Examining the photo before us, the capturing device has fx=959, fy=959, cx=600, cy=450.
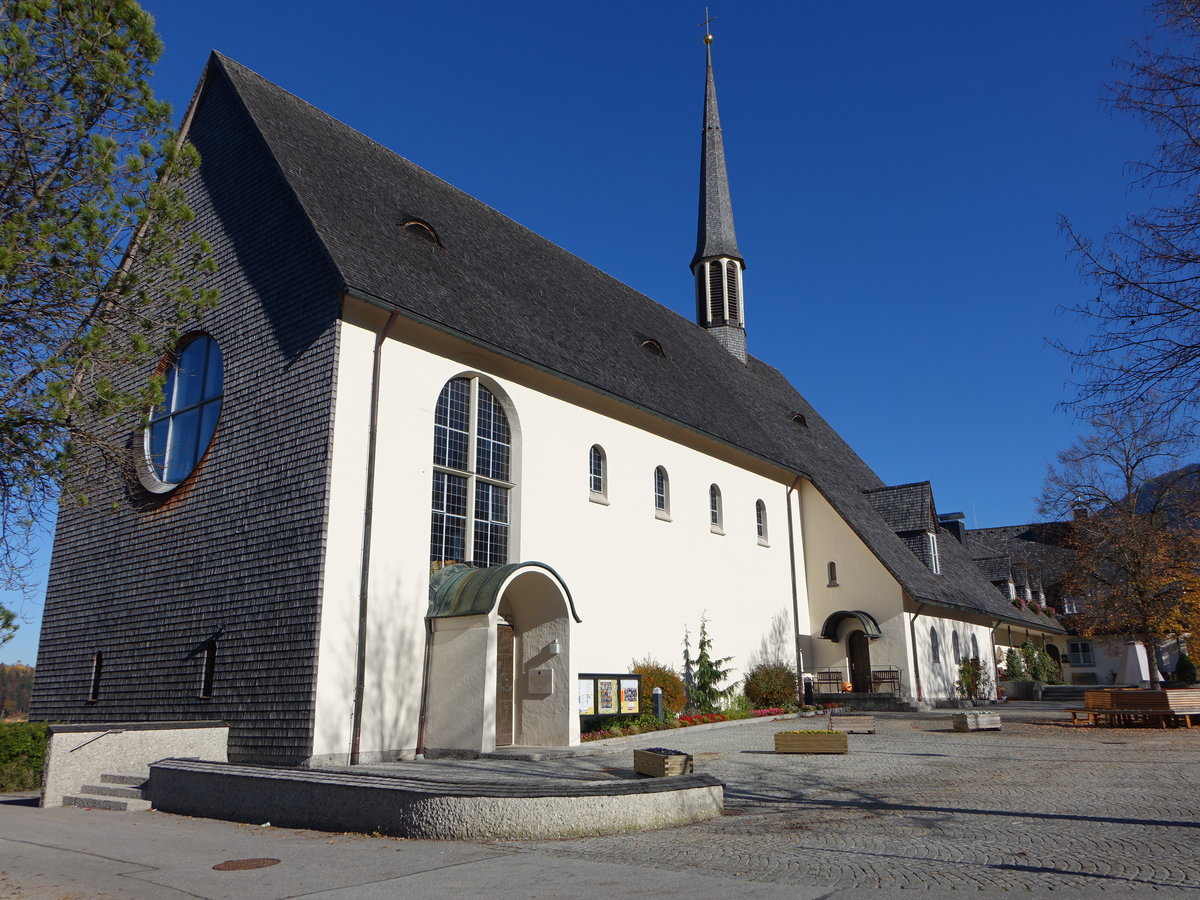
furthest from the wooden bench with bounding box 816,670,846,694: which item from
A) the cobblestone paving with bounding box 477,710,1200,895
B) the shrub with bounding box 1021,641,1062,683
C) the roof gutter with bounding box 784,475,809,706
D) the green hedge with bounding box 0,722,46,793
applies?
the green hedge with bounding box 0,722,46,793

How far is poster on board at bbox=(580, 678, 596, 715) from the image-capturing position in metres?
18.7

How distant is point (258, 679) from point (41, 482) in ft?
22.4

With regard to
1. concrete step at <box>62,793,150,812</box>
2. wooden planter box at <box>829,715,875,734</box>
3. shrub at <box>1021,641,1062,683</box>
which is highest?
shrub at <box>1021,641,1062,683</box>

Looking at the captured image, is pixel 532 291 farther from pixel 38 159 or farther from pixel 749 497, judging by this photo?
pixel 38 159

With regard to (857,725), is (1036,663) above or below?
above

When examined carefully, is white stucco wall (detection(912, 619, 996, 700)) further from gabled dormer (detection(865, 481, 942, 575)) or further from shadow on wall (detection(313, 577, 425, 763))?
shadow on wall (detection(313, 577, 425, 763))

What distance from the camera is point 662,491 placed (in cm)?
2400

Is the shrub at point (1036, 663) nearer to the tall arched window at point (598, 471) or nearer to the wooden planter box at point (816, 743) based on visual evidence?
the tall arched window at point (598, 471)

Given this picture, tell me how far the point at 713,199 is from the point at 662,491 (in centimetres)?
1814

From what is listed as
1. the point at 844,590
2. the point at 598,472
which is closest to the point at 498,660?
the point at 598,472

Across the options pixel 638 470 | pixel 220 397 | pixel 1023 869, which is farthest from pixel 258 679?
pixel 1023 869

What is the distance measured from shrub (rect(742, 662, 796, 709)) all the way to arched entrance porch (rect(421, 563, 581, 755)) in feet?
30.8

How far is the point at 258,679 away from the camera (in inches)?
601

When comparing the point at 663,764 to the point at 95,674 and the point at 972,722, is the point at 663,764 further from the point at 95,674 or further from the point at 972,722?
the point at 95,674
